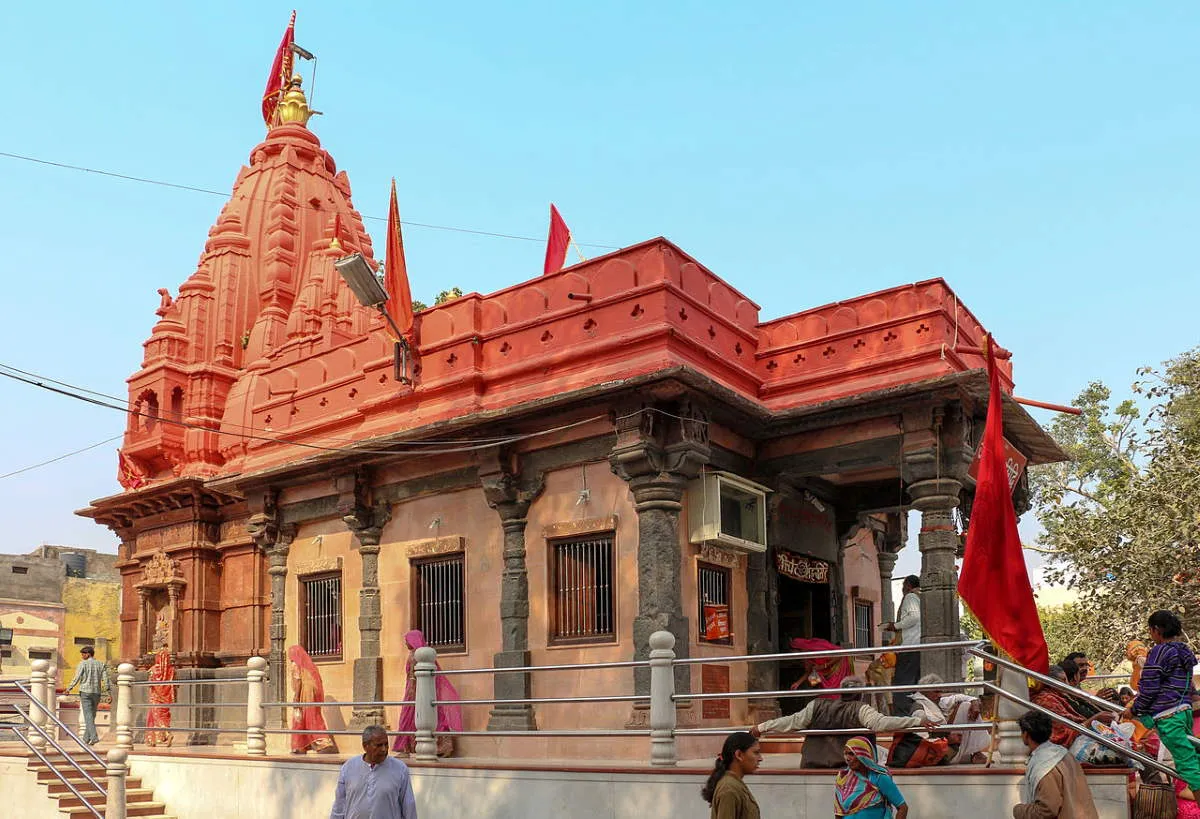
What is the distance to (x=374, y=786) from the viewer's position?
769 cm

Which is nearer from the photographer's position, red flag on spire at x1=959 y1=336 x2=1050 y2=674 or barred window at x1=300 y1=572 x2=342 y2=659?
red flag on spire at x1=959 y1=336 x2=1050 y2=674

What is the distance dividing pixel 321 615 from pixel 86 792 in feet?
11.7

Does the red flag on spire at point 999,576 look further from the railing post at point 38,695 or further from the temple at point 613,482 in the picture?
the railing post at point 38,695

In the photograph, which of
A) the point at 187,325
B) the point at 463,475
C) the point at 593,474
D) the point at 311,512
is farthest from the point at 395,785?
the point at 187,325

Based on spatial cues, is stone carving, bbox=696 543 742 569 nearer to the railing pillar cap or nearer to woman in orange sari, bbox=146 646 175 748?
the railing pillar cap

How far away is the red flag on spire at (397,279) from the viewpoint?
14.7 m

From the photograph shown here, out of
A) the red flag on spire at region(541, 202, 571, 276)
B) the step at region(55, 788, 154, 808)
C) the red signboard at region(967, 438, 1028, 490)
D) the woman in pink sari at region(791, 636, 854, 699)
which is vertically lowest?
the step at region(55, 788, 154, 808)

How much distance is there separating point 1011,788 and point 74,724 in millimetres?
18272

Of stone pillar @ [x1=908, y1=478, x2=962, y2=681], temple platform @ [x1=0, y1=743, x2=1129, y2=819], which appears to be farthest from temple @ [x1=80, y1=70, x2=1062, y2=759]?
temple platform @ [x1=0, y1=743, x2=1129, y2=819]

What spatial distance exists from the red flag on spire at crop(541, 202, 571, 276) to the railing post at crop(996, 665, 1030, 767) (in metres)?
10.9

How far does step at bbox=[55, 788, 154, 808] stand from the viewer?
41.2 ft

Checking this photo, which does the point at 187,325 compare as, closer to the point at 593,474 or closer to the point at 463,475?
the point at 463,475

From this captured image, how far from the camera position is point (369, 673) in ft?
46.4

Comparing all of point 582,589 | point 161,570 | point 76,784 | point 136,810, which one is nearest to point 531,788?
point 582,589
